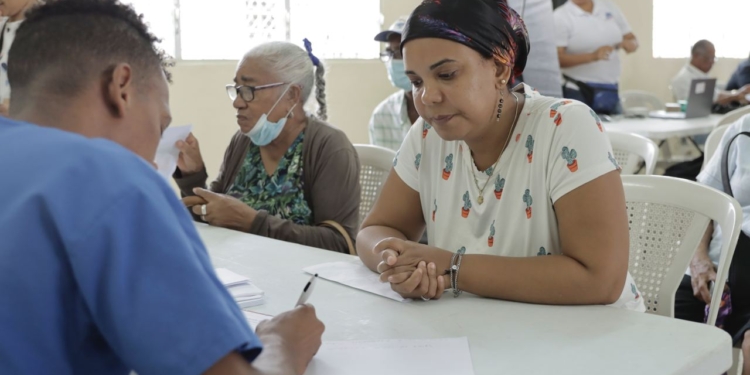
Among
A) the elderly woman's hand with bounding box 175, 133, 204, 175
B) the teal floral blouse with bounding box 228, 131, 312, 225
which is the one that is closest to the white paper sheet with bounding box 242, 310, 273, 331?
the teal floral blouse with bounding box 228, 131, 312, 225

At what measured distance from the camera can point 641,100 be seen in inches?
272

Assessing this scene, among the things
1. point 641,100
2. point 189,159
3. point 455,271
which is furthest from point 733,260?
point 641,100

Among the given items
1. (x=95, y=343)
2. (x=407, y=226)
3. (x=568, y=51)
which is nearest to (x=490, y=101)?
(x=407, y=226)

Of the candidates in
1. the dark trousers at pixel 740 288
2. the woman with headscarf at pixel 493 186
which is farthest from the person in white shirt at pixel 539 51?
the woman with headscarf at pixel 493 186

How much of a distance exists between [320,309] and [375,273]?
29cm

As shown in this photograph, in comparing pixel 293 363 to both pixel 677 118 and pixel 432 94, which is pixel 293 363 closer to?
pixel 432 94

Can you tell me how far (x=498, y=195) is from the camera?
1731 mm

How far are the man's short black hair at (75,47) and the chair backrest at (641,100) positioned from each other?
248 inches

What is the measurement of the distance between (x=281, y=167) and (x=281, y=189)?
0.27 ft

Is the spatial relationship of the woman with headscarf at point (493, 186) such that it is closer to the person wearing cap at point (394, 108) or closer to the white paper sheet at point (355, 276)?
the white paper sheet at point (355, 276)

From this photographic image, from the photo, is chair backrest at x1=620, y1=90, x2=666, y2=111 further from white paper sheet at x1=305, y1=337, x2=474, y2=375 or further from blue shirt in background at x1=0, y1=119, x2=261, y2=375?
blue shirt in background at x1=0, y1=119, x2=261, y2=375

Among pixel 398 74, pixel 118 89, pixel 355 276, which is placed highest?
pixel 118 89

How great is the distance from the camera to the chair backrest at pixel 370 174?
286cm

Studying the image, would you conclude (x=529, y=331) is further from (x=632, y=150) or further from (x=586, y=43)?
(x=586, y=43)
